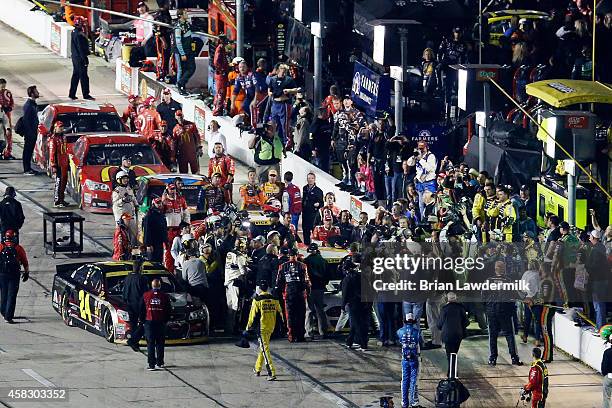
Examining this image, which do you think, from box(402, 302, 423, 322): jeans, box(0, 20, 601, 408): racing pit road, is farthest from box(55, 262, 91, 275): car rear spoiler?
box(402, 302, 423, 322): jeans

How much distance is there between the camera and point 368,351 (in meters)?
27.5

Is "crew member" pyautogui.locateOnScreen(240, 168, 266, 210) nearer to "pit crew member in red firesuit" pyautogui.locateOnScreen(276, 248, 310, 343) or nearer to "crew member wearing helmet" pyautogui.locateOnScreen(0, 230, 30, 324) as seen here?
"pit crew member in red firesuit" pyautogui.locateOnScreen(276, 248, 310, 343)

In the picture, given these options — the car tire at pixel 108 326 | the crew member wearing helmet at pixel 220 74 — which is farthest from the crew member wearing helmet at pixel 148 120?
the car tire at pixel 108 326

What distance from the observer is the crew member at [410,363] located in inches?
970

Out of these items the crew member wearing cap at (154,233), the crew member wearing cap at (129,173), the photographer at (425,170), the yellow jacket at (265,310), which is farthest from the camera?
the crew member wearing cap at (129,173)

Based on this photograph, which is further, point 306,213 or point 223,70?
point 223,70

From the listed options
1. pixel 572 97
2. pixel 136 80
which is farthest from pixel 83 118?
pixel 572 97

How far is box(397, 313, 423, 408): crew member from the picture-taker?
24.6m

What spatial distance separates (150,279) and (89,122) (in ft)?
34.8

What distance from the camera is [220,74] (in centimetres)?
3981

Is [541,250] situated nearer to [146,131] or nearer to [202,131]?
[146,131]

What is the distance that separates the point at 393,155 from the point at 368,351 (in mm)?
5773

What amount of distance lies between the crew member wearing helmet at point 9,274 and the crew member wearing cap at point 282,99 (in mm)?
9267

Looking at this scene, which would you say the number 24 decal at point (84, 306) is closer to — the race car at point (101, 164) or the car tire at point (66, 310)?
the car tire at point (66, 310)
